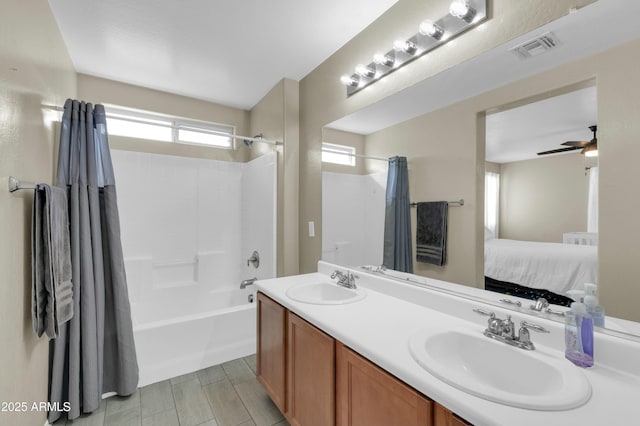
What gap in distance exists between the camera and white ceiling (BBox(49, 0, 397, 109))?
1740 millimetres

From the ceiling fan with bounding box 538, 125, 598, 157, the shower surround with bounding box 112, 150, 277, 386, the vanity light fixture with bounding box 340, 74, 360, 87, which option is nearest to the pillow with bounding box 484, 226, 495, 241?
the ceiling fan with bounding box 538, 125, 598, 157

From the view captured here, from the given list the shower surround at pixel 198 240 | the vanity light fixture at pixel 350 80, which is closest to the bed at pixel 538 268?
the vanity light fixture at pixel 350 80

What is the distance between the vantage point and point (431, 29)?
1.44 m

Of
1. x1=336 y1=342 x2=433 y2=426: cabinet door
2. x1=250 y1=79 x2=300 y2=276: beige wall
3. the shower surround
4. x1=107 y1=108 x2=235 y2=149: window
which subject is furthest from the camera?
x1=107 y1=108 x2=235 y2=149: window

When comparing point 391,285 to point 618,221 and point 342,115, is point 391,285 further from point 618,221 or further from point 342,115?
point 342,115

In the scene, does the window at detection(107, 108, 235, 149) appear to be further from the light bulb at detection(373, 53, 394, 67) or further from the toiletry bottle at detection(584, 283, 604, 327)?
the toiletry bottle at detection(584, 283, 604, 327)

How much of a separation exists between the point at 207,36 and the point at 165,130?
137 cm

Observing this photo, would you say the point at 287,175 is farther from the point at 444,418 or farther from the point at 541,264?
the point at 444,418

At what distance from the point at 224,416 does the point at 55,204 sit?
5.08 feet

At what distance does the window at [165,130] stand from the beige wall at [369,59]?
84 centimetres

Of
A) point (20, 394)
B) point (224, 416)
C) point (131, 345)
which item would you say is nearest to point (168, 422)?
point (224, 416)

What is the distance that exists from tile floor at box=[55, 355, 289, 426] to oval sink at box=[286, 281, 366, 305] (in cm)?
76

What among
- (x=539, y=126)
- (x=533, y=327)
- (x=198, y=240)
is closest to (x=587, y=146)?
(x=539, y=126)

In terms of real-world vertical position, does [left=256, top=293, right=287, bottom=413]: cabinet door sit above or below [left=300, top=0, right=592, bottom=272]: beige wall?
below
